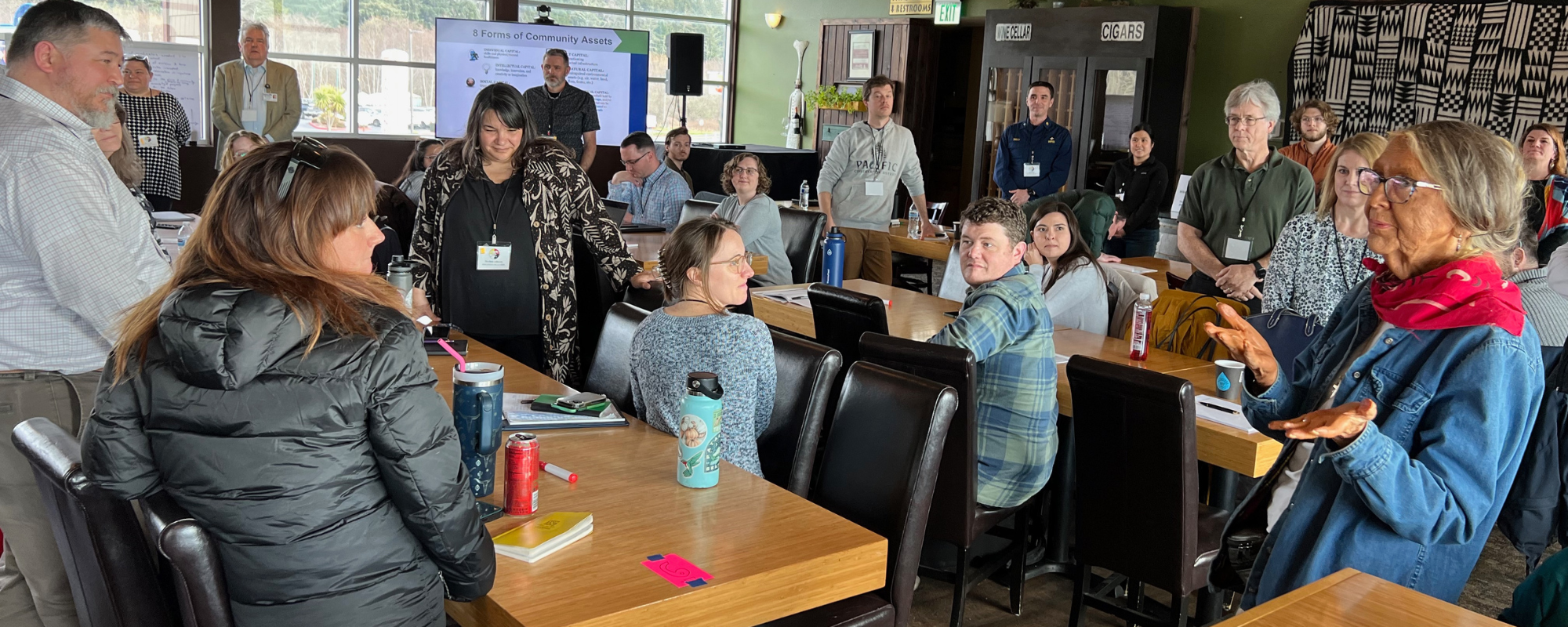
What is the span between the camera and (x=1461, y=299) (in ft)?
4.78

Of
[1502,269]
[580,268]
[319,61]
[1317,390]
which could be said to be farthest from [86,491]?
[319,61]

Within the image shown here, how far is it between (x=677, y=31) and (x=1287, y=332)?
37.7 feet

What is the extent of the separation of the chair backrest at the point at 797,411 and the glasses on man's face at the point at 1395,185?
3.75 feet

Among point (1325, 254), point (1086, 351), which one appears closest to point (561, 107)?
point (1086, 351)

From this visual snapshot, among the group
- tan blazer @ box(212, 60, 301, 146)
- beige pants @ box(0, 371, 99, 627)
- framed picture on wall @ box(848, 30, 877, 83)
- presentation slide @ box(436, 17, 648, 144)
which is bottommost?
beige pants @ box(0, 371, 99, 627)

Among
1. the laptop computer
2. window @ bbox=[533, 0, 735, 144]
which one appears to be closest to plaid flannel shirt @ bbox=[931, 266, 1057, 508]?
the laptop computer

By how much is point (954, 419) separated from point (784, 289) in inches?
81.9

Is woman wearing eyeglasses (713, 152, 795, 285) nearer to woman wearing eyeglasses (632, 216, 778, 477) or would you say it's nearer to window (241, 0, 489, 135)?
woman wearing eyeglasses (632, 216, 778, 477)

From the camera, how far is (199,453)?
1.36 metres

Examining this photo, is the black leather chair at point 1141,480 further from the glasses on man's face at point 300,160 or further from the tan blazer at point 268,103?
the tan blazer at point 268,103

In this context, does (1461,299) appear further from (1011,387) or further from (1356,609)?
(1011,387)

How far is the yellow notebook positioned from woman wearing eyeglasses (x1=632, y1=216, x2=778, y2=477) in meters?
0.48

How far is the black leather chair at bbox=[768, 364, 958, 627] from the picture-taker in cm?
213

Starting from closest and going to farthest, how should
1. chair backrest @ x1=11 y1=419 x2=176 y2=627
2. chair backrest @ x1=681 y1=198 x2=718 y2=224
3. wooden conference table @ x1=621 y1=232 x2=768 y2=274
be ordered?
chair backrest @ x1=11 y1=419 x2=176 y2=627 → wooden conference table @ x1=621 y1=232 x2=768 y2=274 → chair backrest @ x1=681 y1=198 x2=718 y2=224
